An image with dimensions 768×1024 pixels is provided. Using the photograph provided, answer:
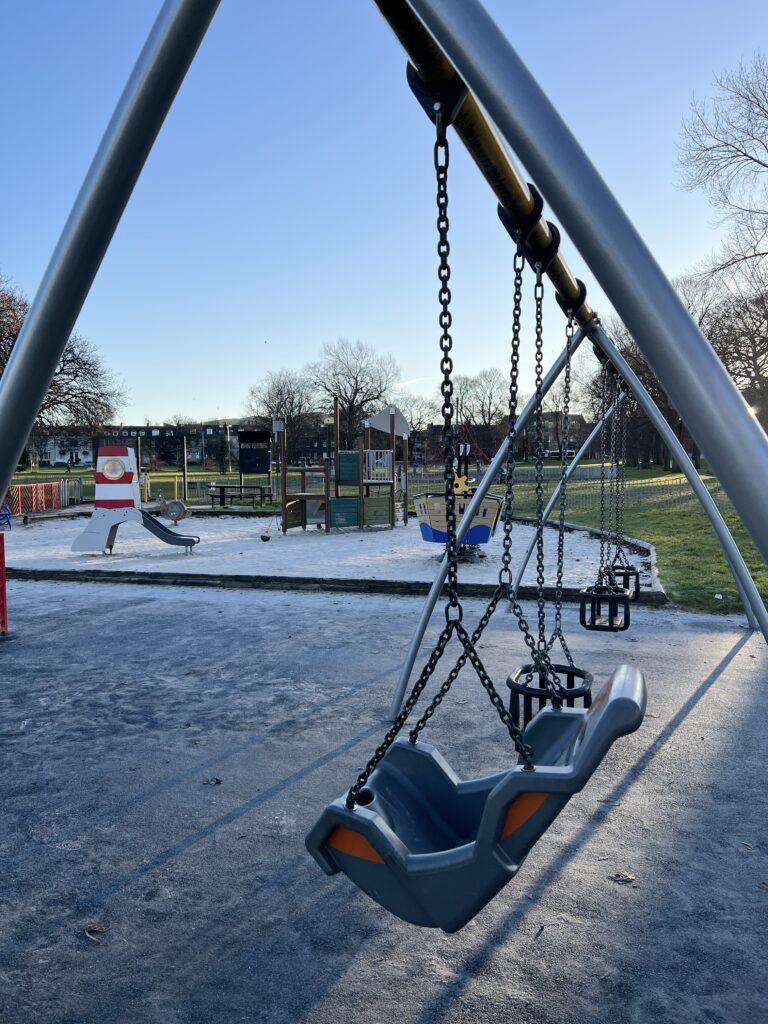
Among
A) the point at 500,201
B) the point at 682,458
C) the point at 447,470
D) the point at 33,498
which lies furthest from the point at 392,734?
the point at 33,498

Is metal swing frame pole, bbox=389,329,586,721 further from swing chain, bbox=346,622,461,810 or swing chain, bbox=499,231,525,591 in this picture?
swing chain, bbox=346,622,461,810

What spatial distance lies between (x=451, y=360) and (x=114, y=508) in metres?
11.3

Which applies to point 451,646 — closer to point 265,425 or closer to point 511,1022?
point 511,1022

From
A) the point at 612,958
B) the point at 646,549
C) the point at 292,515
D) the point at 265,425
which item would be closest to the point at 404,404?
the point at 265,425

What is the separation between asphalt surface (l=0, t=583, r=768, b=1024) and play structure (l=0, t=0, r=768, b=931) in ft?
1.42

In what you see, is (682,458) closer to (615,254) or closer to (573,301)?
(573,301)

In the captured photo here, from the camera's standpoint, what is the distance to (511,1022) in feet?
7.00

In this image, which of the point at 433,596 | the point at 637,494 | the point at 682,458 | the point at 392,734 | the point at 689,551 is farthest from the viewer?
the point at 637,494

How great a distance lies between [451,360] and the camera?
233cm

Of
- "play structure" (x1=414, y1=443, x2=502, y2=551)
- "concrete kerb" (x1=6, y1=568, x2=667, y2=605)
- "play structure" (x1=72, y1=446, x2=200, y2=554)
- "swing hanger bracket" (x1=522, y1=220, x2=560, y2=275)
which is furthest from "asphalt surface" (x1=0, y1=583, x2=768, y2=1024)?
"play structure" (x1=72, y1=446, x2=200, y2=554)

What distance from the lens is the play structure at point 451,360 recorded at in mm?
1471

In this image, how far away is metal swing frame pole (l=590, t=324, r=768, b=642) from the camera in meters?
5.15

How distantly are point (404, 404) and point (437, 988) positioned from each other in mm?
62085

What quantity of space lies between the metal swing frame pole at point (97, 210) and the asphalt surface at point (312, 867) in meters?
1.64
